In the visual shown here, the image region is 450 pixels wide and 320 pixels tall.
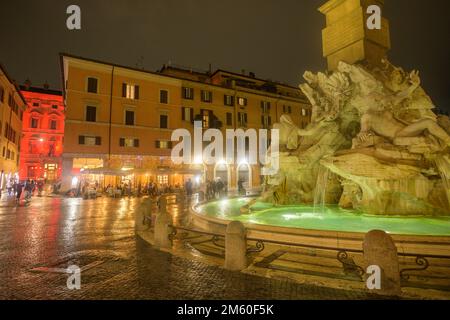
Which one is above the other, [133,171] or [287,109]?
[287,109]

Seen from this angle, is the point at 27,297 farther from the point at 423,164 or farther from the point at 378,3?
the point at 378,3

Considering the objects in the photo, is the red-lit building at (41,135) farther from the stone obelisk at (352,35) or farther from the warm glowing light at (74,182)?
the stone obelisk at (352,35)

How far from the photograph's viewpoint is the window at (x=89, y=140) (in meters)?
28.4

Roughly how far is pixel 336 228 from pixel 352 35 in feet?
29.0

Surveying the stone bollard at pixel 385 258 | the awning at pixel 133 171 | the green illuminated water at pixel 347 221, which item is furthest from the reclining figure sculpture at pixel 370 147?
the awning at pixel 133 171

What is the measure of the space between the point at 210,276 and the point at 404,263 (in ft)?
11.4

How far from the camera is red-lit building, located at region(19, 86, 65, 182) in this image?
4847 centimetres

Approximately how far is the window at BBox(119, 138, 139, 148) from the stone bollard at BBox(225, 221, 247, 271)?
27.9 meters

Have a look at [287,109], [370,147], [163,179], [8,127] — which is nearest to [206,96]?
[163,179]

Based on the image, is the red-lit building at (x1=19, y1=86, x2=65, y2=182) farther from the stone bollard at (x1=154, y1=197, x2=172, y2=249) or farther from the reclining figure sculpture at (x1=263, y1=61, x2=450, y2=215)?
the stone bollard at (x1=154, y1=197, x2=172, y2=249)

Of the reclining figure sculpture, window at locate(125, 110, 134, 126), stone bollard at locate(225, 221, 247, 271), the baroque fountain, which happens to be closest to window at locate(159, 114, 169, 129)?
window at locate(125, 110, 134, 126)

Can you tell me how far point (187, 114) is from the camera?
3609cm

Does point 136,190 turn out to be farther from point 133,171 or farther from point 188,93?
point 188,93

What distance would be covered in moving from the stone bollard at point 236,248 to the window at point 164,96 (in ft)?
102
